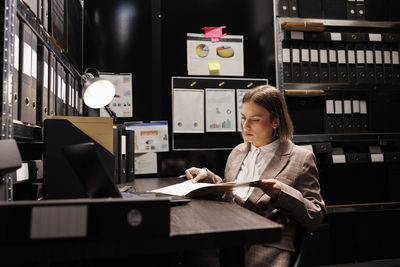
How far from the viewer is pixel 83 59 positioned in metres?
2.45

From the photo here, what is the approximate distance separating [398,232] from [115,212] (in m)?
2.66

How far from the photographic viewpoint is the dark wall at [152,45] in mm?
2473

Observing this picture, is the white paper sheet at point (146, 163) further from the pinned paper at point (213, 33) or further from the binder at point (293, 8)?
the binder at point (293, 8)

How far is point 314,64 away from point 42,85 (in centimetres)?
196

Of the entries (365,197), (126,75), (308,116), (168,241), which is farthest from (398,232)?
(168,241)

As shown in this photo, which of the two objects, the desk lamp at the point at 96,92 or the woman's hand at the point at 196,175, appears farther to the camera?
the desk lamp at the point at 96,92

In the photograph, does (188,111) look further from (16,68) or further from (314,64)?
(16,68)

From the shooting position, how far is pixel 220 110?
2611 millimetres

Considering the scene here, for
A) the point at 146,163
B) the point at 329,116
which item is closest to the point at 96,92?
the point at 146,163

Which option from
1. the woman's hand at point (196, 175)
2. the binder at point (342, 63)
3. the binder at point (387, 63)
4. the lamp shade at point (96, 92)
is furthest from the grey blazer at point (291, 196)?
the binder at point (387, 63)

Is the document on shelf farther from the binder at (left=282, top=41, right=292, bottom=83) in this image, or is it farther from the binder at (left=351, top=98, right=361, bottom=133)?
the binder at (left=351, top=98, right=361, bottom=133)

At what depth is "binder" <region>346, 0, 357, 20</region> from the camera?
101 inches

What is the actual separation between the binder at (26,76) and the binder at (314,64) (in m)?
1.98

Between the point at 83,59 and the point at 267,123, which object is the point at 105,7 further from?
the point at 267,123
